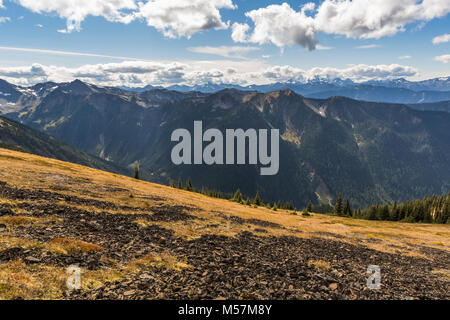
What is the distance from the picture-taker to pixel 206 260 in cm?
1770

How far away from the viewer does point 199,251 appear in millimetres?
19656

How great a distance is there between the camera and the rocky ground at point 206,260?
13.1 meters

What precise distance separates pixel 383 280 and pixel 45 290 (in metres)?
22.6

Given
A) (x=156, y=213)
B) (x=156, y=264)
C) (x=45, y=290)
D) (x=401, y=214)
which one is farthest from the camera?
(x=401, y=214)

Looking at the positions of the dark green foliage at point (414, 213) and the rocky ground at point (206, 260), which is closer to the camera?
the rocky ground at point (206, 260)

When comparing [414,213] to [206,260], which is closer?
[206,260]

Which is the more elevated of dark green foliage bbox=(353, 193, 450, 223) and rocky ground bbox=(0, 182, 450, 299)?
rocky ground bbox=(0, 182, 450, 299)

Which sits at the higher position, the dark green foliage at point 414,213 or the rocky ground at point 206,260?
the rocky ground at point 206,260

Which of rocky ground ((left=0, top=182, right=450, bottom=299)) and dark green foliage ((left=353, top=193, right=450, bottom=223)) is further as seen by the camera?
dark green foliage ((left=353, top=193, right=450, bottom=223))

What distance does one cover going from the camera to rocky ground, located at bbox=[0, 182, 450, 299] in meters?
13.1

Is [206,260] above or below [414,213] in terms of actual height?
above
